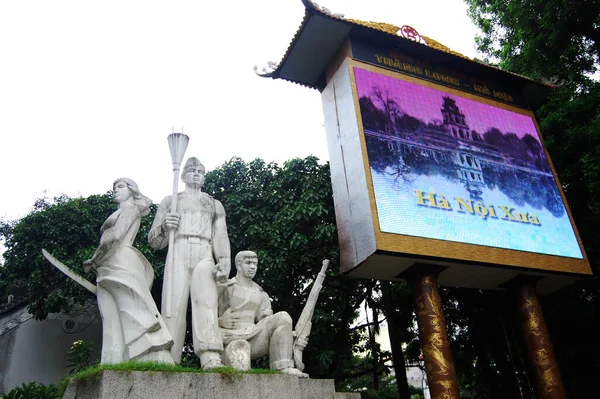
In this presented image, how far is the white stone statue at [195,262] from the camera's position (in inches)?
203

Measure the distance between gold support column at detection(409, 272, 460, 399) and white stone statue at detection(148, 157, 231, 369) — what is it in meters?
5.38

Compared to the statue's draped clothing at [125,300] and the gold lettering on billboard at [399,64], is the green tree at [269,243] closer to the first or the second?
the gold lettering on billboard at [399,64]

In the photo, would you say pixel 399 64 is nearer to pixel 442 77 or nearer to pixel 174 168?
pixel 442 77

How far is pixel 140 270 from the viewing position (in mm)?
5340

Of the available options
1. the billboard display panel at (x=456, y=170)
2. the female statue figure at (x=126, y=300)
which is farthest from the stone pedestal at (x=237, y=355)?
the billboard display panel at (x=456, y=170)

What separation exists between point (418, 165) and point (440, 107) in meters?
2.06

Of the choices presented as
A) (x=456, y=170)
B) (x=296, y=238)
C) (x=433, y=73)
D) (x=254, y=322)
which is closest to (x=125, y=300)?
(x=254, y=322)

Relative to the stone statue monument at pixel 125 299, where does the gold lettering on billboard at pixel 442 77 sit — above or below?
above

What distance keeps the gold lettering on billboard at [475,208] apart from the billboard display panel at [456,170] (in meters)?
0.02

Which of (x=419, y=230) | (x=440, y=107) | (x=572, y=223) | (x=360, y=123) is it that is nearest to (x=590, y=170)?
(x=572, y=223)

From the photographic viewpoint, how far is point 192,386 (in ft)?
14.7

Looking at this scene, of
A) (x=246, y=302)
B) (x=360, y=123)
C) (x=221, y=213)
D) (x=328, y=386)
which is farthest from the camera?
(x=360, y=123)

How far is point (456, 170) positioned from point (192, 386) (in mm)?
8496

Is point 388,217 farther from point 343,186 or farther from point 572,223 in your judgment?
point 572,223
